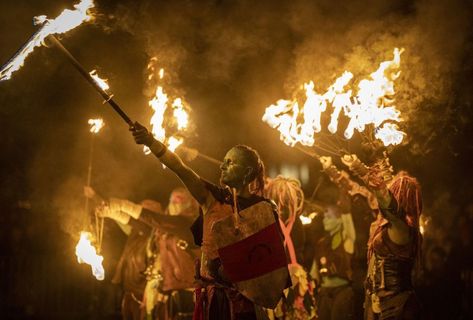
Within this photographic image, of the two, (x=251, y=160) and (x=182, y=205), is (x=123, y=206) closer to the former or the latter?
(x=182, y=205)

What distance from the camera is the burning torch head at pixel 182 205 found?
26.3ft

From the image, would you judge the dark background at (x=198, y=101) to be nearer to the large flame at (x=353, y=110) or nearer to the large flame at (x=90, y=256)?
the large flame at (x=353, y=110)

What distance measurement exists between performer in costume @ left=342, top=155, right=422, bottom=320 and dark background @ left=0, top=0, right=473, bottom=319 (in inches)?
81.2

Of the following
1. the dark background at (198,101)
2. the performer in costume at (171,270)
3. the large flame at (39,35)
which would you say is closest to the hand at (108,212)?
the performer in costume at (171,270)

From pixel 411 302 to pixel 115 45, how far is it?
21.6 ft

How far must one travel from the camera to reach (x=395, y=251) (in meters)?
4.97

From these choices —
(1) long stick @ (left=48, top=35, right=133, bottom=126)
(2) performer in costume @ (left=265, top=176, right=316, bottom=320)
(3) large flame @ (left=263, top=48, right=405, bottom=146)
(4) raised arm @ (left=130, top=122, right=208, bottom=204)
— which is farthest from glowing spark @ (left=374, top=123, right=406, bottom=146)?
(1) long stick @ (left=48, top=35, right=133, bottom=126)

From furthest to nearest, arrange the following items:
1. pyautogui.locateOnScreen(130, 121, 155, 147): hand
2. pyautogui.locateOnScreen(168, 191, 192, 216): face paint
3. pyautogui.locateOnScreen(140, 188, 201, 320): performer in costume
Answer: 1. pyautogui.locateOnScreen(168, 191, 192, 216): face paint
2. pyautogui.locateOnScreen(140, 188, 201, 320): performer in costume
3. pyautogui.locateOnScreen(130, 121, 155, 147): hand

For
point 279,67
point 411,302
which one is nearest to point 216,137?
point 279,67

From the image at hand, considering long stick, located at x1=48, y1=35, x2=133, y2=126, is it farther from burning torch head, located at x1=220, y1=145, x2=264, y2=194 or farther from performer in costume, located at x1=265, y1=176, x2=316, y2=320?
performer in costume, located at x1=265, y1=176, x2=316, y2=320

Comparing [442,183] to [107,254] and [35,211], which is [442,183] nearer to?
[107,254]

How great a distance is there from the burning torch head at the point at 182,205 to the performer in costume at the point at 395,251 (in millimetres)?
3526

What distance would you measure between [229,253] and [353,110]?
2904 mm

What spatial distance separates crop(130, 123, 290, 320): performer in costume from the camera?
3432 mm
